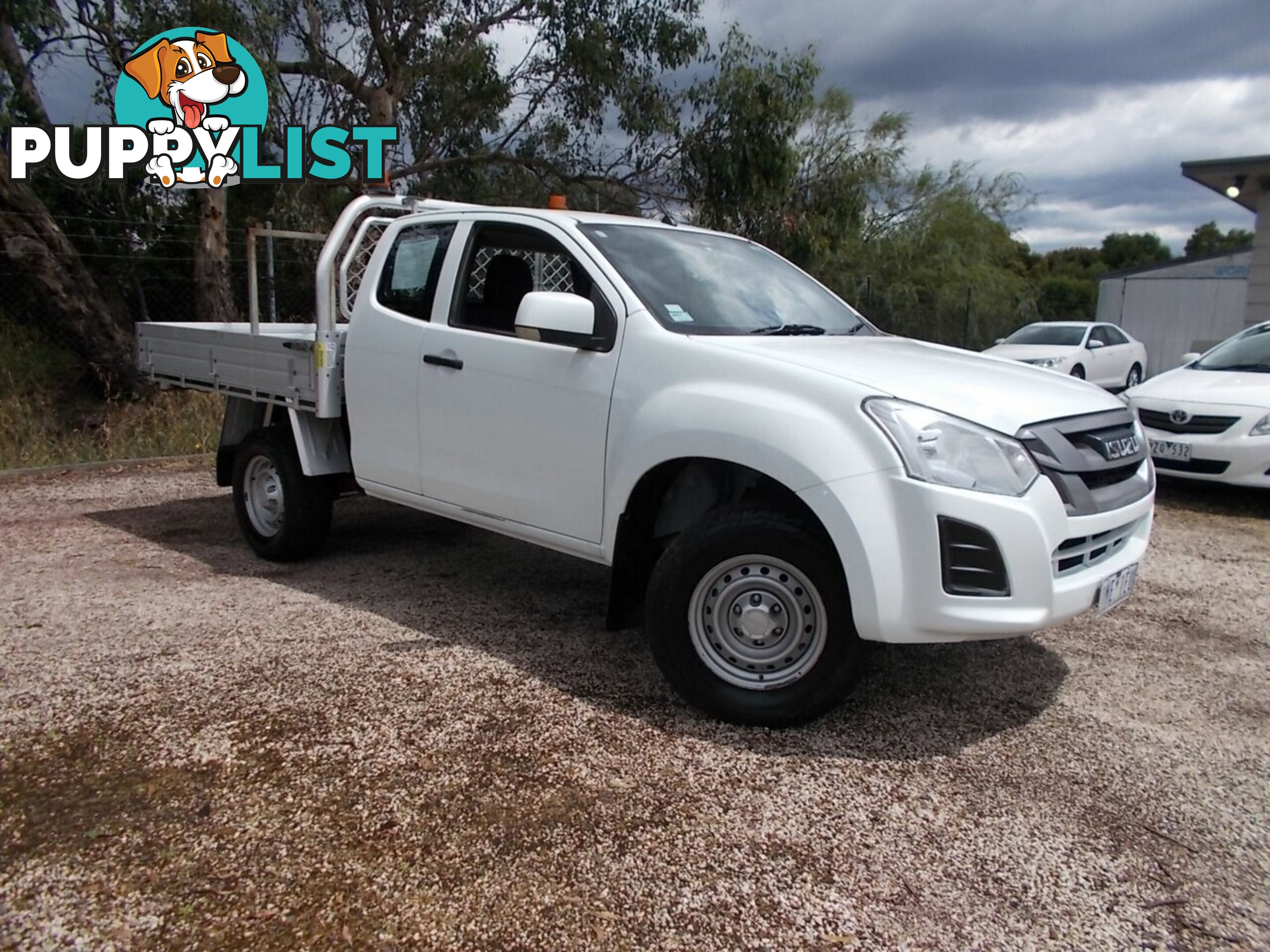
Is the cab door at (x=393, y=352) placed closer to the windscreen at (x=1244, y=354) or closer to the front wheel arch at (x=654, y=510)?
the front wheel arch at (x=654, y=510)

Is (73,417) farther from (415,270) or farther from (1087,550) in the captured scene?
(1087,550)

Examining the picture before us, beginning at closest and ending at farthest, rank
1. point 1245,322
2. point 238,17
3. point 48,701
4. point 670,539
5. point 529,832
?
point 529,832 < point 48,701 < point 670,539 < point 238,17 < point 1245,322

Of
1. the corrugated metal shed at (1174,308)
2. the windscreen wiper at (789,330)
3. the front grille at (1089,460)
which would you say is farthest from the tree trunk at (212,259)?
the corrugated metal shed at (1174,308)

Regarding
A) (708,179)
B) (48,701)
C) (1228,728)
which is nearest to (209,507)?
(48,701)

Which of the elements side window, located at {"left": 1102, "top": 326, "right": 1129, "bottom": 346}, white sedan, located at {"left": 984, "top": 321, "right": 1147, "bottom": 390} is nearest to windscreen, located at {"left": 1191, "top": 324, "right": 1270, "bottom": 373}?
white sedan, located at {"left": 984, "top": 321, "right": 1147, "bottom": 390}

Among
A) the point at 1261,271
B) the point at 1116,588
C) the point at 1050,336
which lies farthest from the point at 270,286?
the point at 1261,271

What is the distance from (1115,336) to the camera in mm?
16859

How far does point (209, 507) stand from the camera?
723cm

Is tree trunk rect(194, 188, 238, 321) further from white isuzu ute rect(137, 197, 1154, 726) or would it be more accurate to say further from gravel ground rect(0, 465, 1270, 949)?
gravel ground rect(0, 465, 1270, 949)

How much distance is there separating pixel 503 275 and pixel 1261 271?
1416 cm

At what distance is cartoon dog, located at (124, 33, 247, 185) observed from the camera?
10844 mm

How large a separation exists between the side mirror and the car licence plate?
209 centimetres

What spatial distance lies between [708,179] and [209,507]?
8.60 metres

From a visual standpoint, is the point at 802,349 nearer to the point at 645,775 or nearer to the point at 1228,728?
the point at 645,775
